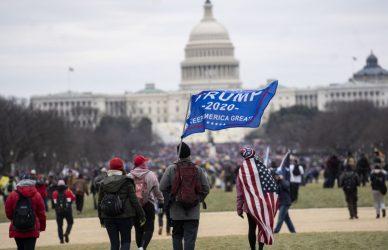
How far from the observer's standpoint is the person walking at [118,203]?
21047 mm

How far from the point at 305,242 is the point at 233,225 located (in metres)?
9.70

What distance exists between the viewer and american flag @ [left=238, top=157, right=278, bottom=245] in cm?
2205

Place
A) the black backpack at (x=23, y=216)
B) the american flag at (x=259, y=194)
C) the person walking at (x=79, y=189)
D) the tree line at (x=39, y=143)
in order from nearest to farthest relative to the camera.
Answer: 1. the black backpack at (x=23, y=216)
2. the american flag at (x=259, y=194)
3. the person walking at (x=79, y=189)
4. the tree line at (x=39, y=143)

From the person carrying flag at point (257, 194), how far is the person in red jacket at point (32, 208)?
10.3ft

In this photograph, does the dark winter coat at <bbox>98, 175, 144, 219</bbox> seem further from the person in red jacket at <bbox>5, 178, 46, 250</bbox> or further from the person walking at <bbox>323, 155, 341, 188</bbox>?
the person walking at <bbox>323, 155, 341, 188</bbox>

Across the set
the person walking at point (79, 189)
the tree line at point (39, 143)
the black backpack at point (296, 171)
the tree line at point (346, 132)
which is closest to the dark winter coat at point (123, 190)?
the black backpack at point (296, 171)

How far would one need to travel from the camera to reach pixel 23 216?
20.7 metres

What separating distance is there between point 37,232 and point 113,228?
3.77 feet

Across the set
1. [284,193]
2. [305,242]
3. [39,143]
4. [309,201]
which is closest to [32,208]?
[305,242]

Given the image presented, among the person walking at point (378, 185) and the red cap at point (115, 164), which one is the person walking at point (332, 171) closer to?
the person walking at point (378, 185)

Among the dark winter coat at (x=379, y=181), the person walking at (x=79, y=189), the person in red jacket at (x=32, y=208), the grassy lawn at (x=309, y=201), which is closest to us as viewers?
the person in red jacket at (x=32, y=208)

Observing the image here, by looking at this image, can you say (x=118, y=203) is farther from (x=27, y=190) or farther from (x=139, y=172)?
(x=139, y=172)

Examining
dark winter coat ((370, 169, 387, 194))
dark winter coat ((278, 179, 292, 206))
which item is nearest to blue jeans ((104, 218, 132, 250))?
dark winter coat ((278, 179, 292, 206))

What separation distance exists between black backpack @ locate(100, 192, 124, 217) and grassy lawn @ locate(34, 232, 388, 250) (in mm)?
4069
